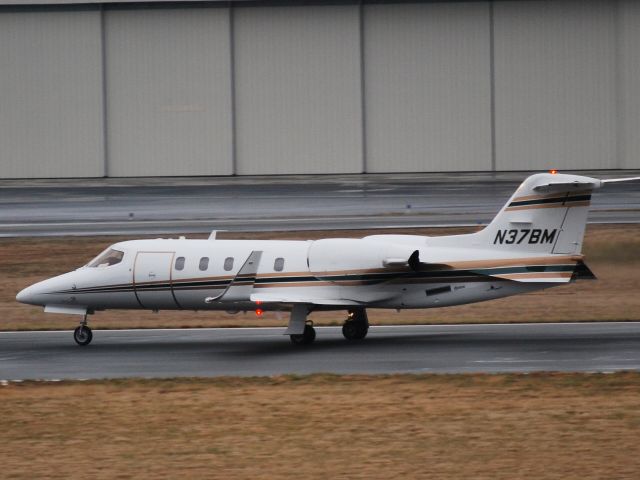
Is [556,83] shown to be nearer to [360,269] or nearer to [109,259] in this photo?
[360,269]

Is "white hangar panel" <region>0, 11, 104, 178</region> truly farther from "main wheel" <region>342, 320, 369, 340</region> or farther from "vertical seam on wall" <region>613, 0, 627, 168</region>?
"main wheel" <region>342, 320, 369, 340</region>

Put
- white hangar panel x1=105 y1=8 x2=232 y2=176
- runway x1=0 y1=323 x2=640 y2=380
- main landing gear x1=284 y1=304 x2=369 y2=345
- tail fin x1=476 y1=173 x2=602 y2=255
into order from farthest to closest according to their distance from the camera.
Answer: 1. white hangar panel x1=105 y1=8 x2=232 y2=176
2. main landing gear x1=284 y1=304 x2=369 y2=345
3. tail fin x1=476 y1=173 x2=602 y2=255
4. runway x1=0 y1=323 x2=640 y2=380

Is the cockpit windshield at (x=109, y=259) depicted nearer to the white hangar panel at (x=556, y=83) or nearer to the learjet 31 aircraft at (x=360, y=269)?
the learjet 31 aircraft at (x=360, y=269)

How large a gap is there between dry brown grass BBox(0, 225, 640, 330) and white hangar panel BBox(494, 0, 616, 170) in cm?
2182

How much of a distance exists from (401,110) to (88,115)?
651 inches

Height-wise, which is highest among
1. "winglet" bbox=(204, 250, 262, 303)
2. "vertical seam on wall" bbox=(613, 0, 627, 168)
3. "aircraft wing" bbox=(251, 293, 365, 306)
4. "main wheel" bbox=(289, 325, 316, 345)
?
"vertical seam on wall" bbox=(613, 0, 627, 168)

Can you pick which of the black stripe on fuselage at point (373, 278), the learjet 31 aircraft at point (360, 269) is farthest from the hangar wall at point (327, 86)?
the black stripe on fuselage at point (373, 278)

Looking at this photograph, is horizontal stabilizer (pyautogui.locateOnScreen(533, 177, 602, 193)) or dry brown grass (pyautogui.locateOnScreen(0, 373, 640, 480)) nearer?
dry brown grass (pyautogui.locateOnScreen(0, 373, 640, 480))

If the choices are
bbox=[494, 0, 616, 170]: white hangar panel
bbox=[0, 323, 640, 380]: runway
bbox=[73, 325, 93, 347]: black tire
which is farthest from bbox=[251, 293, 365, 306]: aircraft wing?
bbox=[494, 0, 616, 170]: white hangar panel

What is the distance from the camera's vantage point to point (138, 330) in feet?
105

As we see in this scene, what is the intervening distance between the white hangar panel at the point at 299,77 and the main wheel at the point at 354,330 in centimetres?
3707

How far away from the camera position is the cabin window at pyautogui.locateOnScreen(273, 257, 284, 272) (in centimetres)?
2808

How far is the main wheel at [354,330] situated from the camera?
28422 mm

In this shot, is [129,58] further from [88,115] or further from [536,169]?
[536,169]
